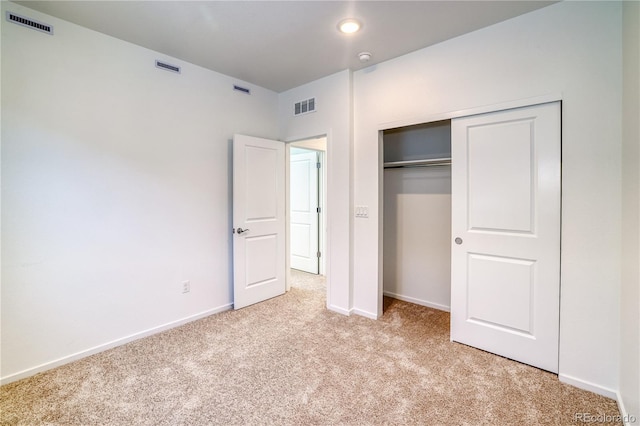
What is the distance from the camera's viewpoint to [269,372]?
7.36 feet

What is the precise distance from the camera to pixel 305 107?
3.65 metres

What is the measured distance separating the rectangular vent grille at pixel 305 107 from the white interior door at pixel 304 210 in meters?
1.17

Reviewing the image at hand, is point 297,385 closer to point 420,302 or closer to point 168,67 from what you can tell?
point 420,302

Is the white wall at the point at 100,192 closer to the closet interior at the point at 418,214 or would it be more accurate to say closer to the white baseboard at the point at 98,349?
the white baseboard at the point at 98,349

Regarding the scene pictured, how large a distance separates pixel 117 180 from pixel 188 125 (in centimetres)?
89

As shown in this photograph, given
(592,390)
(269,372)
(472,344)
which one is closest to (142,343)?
(269,372)

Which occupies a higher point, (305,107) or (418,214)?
(305,107)

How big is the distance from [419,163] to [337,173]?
959 mm

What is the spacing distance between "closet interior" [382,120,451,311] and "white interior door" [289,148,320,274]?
1.43m

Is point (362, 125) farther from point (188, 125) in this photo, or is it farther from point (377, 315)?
point (377, 315)

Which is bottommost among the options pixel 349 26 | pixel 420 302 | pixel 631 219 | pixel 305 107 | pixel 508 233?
pixel 420 302

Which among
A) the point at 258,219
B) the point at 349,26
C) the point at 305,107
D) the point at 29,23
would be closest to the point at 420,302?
the point at 258,219

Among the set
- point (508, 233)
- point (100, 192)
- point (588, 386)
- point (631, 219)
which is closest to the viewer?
point (631, 219)

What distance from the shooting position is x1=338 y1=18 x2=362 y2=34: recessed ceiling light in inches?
92.8
